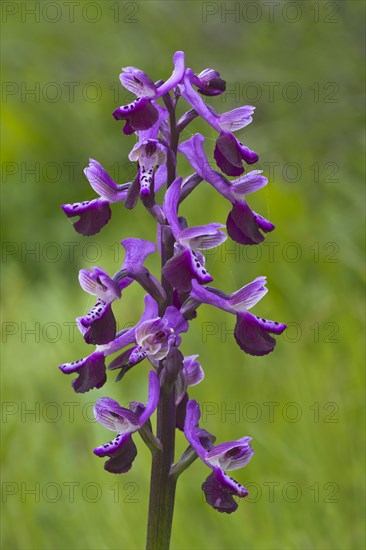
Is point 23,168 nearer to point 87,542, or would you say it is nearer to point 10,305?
point 10,305

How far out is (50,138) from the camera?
557 centimetres

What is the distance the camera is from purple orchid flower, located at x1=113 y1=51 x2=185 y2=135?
1386 mm

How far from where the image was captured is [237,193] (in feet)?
4.90

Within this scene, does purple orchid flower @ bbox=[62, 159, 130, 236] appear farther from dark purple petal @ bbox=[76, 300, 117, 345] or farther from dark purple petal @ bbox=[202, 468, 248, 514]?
dark purple petal @ bbox=[202, 468, 248, 514]

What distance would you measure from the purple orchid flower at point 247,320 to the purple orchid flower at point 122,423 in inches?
6.0

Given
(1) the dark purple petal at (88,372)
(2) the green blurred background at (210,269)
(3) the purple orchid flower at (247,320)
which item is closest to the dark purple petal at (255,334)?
(3) the purple orchid flower at (247,320)

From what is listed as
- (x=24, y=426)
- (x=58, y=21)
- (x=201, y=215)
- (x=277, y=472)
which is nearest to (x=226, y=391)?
(x=277, y=472)

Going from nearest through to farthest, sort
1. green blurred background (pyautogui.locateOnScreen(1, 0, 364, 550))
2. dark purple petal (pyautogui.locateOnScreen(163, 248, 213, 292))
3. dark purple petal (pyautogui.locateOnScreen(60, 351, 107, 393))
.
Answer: dark purple petal (pyautogui.locateOnScreen(163, 248, 213, 292))
dark purple petal (pyautogui.locateOnScreen(60, 351, 107, 393))
green blurred background (pyautogui.locateOnScreen(1, 0, 364, 550))

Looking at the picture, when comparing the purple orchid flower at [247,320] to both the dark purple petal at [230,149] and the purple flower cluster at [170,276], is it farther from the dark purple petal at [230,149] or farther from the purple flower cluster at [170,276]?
the dark purple petal at [230,149]

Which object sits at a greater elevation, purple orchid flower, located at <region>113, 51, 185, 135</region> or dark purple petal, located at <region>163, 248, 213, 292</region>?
purple orchid flower, located at <region>113, 51, 185, 135</region>

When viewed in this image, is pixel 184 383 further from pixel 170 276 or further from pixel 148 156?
pixel 148 156

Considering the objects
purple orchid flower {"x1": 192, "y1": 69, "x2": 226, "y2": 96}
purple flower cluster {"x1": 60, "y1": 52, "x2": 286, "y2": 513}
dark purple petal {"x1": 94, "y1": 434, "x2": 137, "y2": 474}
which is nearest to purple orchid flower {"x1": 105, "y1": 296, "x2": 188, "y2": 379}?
purple flower cluster {"x1": 60, "y1": 52, "x2": 286, "y2": 513}

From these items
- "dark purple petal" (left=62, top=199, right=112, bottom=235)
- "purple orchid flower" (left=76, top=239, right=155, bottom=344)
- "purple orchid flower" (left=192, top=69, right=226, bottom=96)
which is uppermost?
"purple orchid flower" (left=192, top=69, right=226, bottom=96)

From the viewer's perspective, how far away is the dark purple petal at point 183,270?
135cm
